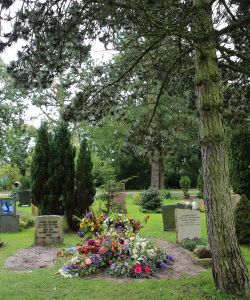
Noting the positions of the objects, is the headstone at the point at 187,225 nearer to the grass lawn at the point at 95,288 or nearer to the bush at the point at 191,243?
the bush at the point at 191,243

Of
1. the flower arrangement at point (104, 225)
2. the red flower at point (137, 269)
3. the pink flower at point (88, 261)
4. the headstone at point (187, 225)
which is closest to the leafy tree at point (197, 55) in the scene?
the red flower at point (137, 269)

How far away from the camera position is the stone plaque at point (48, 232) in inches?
446

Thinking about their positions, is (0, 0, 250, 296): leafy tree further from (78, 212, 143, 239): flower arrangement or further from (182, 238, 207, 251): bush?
(182, 238, 207, 251): bush

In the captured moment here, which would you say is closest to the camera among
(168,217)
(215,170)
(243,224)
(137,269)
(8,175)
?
(215,170)

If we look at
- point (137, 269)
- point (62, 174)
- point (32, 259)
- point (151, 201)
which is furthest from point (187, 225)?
point (151, 201)

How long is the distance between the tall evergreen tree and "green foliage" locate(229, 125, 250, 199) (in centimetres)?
477

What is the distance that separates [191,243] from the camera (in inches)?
395

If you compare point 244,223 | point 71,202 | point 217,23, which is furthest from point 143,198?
point 217,23

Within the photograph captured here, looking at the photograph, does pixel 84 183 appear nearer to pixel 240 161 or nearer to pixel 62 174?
pixel 62 174

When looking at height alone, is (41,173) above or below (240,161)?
below

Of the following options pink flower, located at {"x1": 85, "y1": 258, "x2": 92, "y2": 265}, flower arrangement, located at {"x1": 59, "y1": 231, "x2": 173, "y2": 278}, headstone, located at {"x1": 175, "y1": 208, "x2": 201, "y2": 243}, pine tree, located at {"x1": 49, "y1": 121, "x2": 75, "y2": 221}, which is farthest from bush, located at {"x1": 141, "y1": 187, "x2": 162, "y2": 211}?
pink flower, located at {"x1": 85, "y1": 258, "x2": 92, "y2": 265}

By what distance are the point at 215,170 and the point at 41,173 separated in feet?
29.3

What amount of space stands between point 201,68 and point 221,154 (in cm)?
136

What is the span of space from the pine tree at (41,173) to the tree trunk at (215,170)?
8.64 m
